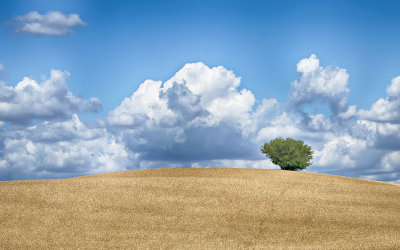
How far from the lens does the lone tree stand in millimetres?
63500

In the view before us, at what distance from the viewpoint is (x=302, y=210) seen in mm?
36062

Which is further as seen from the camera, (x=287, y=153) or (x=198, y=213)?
(x=287, y=153)

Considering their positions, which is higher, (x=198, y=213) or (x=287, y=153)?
(x=287, y=153)

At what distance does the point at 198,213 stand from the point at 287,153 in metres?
31.8

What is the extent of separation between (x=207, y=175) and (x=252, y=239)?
70.0ft

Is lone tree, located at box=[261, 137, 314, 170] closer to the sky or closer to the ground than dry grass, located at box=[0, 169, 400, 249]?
closer to the sky

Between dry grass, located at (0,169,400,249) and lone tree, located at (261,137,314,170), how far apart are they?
1410cm

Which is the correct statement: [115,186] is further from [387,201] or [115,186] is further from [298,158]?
[298,158]

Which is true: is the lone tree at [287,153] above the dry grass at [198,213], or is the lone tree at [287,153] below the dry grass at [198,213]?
above

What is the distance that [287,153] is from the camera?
63.9 meters

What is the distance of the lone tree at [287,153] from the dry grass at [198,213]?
1410cm

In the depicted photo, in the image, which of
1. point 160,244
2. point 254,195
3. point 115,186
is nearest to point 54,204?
point 115,186

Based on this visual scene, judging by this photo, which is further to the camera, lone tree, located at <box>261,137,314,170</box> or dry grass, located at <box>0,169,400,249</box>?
lone tree, located at <box>261,137,314,170</box>

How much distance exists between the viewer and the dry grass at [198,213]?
28.4 metres
